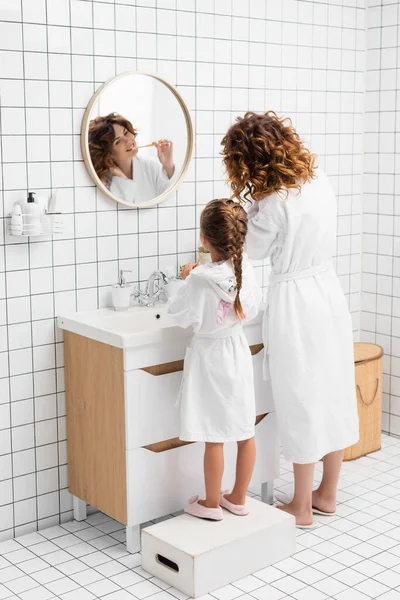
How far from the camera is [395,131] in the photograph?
13.5 ft

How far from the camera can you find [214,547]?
Result: 9.23ft

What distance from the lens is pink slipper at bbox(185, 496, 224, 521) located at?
9.84 ft

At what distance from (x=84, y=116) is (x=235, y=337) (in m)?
1.02

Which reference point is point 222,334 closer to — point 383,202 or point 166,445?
point 166,445

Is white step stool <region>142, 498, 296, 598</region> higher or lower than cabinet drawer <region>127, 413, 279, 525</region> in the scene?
lower

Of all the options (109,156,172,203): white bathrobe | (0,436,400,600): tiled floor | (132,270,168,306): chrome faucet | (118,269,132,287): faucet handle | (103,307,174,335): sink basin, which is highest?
(109,156,172,203): white bathrobe

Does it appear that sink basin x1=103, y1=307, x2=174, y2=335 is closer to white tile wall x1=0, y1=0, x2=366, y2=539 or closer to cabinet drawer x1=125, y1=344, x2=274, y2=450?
white tile wall x1=0, y1=0, x2=366, y2=539

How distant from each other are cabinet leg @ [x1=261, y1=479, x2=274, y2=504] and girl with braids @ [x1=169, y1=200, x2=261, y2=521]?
432 millimetres

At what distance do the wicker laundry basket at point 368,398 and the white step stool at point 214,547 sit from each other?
104 cm

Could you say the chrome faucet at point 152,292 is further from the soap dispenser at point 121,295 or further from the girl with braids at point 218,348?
the girl with braids at point 218,348

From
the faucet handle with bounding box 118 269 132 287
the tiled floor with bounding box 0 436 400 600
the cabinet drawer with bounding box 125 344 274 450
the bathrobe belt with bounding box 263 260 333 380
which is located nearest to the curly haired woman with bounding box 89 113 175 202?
the faucet handle with bounding box 118 269 132 287

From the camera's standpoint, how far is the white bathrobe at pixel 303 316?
3.08 metres

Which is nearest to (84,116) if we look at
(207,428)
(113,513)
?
(207,428)

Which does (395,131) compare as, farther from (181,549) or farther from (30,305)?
(181,549)
